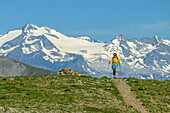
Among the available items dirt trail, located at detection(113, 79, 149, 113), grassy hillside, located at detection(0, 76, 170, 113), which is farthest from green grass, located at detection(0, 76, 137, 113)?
dirt trail, located at detection(113, 79, 149, 113)

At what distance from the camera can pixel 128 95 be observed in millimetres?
42250

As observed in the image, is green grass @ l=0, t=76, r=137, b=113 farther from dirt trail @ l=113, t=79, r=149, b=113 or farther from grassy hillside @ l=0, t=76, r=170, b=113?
dirt trail @ l=113, t=79, r=149, b=113

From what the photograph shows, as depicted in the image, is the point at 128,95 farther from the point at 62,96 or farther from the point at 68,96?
the point at 62,96

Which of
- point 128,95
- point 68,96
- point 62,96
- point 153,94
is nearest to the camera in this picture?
point 62,96

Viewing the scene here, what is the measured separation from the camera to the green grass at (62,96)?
3341 cm

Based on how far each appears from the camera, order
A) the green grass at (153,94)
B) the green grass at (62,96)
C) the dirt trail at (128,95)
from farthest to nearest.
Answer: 1. the green grass at (153,94)
2. the dirt trail at (128,95)
3. the green grass at (62,96)

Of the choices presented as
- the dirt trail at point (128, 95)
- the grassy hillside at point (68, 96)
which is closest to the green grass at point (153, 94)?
the grassy hillside at point (68, 96)

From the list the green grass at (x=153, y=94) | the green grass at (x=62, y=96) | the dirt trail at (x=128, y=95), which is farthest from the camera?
the green grass at (x=153, y=94)

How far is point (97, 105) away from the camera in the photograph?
35594 mm

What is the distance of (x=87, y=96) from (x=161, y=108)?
354 inches

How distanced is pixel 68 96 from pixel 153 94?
11664 millimetres

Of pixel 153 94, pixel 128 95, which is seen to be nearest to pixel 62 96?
pixel 128 95

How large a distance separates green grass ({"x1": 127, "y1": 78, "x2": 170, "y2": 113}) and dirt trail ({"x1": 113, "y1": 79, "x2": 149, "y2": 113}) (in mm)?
671

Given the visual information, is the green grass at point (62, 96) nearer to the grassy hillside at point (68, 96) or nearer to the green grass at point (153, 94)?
the grassy hillside at point (68, 96)
